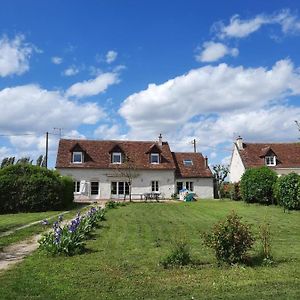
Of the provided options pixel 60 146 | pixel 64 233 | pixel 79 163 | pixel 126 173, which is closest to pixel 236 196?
pixel 126 173

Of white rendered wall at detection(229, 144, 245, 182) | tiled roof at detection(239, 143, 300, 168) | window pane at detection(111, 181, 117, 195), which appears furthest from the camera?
white rendered wall at detection(229, 144, 245, 182)

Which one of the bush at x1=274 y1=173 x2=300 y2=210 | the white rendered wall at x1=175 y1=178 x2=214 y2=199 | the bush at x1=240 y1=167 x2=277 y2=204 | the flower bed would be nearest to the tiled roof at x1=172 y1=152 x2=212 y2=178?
the white rendered wall at x1=175 y1=178 x2=214 y2=199

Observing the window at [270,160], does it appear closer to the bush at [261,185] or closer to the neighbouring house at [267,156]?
the neighbouring house at [267,156]

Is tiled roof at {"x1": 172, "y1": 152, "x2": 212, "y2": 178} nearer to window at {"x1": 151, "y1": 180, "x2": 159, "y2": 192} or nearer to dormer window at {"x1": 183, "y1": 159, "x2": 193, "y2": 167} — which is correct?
dormer window at {"x1": 183, "y1": 159, "x2": 193, "y2": 167}

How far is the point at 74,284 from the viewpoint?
25.8ft

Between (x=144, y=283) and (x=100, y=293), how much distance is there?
1.01 metres

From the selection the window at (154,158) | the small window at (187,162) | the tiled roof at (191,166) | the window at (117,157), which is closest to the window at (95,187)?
the window at (117,157)

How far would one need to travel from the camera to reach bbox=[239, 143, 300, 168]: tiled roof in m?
49.5

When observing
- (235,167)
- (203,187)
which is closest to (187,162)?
(203,187)

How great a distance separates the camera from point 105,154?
47406mm

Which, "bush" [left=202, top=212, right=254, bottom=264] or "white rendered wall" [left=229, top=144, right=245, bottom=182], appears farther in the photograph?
"white rendered wall" [left=229, top=144, right=245, bottom=182]

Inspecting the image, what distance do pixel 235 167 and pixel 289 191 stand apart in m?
26.9

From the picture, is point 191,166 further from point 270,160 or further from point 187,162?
point 270,160

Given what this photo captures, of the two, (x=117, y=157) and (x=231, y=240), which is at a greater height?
(x=117, y=157)
